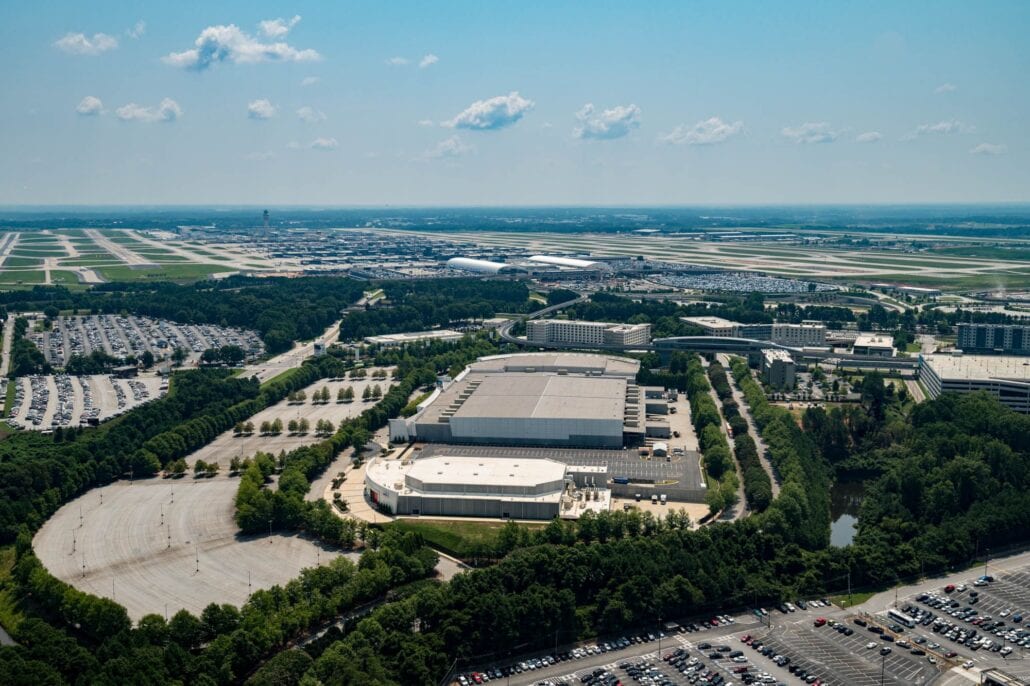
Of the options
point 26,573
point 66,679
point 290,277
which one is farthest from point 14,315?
point 66,679

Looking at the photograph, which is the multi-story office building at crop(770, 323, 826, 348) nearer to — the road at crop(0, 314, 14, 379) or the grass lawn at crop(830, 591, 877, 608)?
the grass lawn at crop(830, 591, 877, 608)

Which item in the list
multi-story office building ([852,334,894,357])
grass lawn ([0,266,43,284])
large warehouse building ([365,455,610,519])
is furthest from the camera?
grass lawn ([0,266,43,284])

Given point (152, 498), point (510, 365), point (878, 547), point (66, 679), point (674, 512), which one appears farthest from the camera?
point (510, 365)

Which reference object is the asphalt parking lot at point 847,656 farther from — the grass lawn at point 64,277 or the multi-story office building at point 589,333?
the grass lawn at point 64,277

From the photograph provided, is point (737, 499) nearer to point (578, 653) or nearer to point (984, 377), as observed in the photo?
point (578, 653)

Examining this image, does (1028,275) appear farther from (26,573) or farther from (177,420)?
(26,573)

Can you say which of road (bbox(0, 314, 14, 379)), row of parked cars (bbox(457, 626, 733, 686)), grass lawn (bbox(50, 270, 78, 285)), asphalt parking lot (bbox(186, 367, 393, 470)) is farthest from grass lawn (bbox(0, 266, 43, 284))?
row of parked cars (bbox(457, 626, 733, 686))
